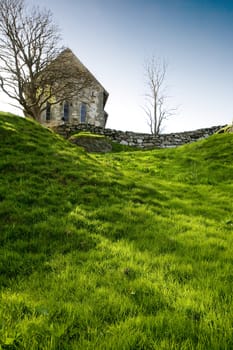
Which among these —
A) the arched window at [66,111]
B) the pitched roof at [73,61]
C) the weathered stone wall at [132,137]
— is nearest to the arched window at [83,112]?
the arched window at [66,111]

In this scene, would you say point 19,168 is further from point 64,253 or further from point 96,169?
point 64,253

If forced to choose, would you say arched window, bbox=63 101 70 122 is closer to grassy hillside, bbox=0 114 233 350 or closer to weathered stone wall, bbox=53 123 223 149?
weathered stone wall, bbox=53 123 223 149

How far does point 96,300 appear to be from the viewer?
4082 millimetres

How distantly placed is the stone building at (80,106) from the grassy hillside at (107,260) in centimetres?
3307

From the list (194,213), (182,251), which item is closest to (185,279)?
(182,251)

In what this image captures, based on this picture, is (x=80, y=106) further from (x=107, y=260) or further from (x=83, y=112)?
(x=107, y=260)

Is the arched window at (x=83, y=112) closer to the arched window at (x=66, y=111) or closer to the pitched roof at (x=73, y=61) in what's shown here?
the arched window at (x=66, y=111)

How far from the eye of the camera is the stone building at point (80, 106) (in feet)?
147

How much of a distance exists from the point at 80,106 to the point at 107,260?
42440 millimetres

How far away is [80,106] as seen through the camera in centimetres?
4591

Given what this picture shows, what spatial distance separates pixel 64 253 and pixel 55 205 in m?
2.86

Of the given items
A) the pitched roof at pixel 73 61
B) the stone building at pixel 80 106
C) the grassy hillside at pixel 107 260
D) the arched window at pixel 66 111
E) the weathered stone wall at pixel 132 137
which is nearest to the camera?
the grassy hillside at pixel 107 260

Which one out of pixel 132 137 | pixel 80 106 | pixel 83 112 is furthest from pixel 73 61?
pixel 132 137

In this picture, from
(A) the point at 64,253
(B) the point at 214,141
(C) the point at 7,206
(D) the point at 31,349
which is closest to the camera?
(D) the point at 31,349
